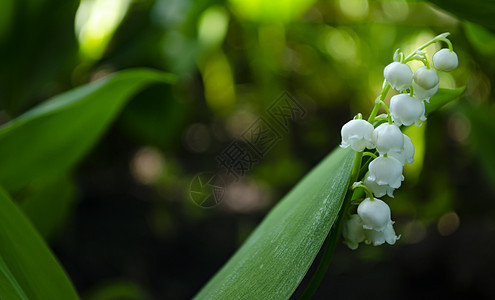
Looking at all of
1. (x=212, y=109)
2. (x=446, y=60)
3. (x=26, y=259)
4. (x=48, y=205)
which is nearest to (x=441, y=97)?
(x=446, y=60)

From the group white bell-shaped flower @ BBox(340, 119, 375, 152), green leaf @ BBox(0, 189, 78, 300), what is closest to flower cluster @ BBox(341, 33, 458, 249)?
white bell-shaped flower @ BBox(340, 119, 375, 152)

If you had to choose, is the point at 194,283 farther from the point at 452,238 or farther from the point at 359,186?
the point at 359,186

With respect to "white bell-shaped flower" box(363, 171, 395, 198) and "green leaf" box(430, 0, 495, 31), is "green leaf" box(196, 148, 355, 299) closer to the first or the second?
"white bell-shaped flower" box(363, 171, 395, 198)

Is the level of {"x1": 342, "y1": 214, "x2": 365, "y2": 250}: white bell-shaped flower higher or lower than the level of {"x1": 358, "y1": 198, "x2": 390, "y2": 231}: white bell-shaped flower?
lower

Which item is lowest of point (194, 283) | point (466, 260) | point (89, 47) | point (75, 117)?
point (466, 260)

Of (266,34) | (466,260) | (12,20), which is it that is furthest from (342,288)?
(12,20)

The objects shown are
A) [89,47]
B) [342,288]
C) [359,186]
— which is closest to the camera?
[359,186]
